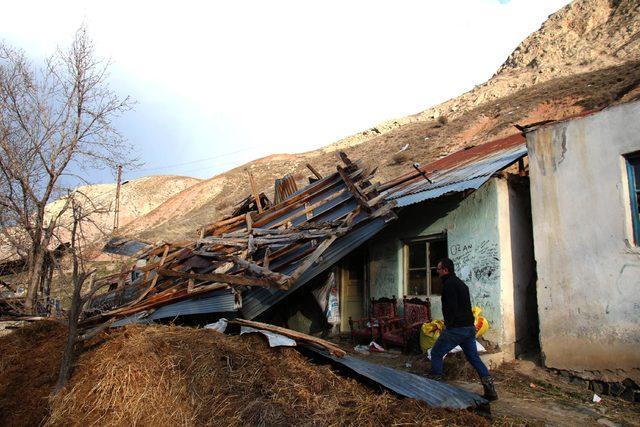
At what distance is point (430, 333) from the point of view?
293 inches

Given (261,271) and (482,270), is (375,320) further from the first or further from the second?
(261,271)

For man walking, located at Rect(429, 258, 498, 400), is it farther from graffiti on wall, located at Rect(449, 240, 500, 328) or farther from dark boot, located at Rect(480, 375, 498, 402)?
graffiti on wall, located at Rect(449, 240, 500, 328)

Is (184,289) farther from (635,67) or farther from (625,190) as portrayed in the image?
(635,67)

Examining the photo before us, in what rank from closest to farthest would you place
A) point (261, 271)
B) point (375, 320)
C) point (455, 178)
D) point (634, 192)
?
point (634, 192)
point (261, 271)
point (455, 178)
point (375, 320)

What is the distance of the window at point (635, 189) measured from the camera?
5883 mm

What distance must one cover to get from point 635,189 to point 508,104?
78.2 feet

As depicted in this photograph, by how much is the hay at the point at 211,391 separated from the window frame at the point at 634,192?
3804 millimetres

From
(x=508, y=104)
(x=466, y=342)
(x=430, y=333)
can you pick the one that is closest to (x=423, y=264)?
(x=430, y=333)

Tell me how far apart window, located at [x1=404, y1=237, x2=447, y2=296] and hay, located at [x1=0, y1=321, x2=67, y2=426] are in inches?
248

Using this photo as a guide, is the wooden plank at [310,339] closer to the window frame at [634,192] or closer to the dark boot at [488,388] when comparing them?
the dark boot at [488,388]

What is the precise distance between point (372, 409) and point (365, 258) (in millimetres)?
6288

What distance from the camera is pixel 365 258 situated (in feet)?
33.9

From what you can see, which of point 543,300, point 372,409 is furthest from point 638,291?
point 372,409

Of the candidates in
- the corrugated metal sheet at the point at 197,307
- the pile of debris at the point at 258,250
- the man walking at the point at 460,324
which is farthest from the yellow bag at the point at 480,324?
the corrugated metal sheet at the point at 197,307
